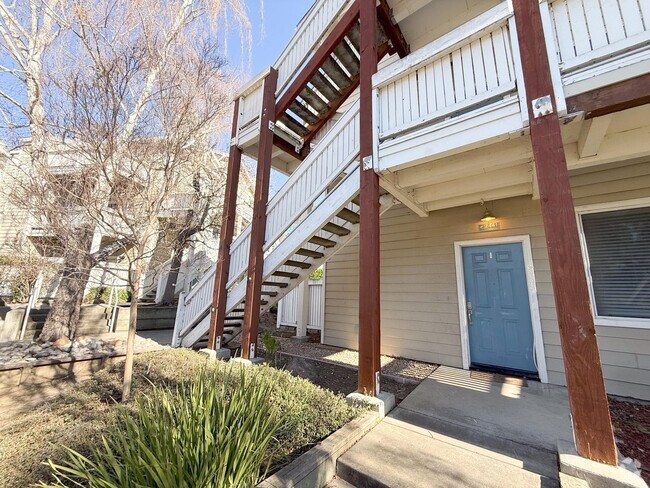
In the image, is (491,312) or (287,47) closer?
(491,312)

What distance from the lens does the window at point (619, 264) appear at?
327cm

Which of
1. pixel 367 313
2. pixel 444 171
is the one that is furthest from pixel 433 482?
pixel 444 171

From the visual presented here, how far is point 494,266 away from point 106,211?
216 inches

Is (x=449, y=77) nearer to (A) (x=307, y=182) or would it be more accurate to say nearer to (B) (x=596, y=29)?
(B) (x=596, y=29)

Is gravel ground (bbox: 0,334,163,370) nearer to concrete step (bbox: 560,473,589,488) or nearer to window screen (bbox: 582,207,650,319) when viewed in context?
concrete step (bbox: 560,473,589,488)

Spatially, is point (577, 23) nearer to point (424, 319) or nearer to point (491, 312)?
point (491, 312)

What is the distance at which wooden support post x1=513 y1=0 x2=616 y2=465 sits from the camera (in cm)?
181

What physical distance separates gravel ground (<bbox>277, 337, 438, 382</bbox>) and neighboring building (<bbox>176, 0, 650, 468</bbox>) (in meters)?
0.23

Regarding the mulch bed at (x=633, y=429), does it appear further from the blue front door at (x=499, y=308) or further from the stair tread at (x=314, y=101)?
the stair tread at (x=314, y=101)

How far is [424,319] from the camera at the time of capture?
4832 millimetres

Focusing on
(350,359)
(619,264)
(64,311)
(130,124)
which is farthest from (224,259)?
(619,264)

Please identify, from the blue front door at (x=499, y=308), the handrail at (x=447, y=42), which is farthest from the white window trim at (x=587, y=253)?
the handrail at (x=447, y=42)

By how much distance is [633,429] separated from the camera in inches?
102

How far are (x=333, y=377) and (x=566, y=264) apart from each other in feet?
11.2
